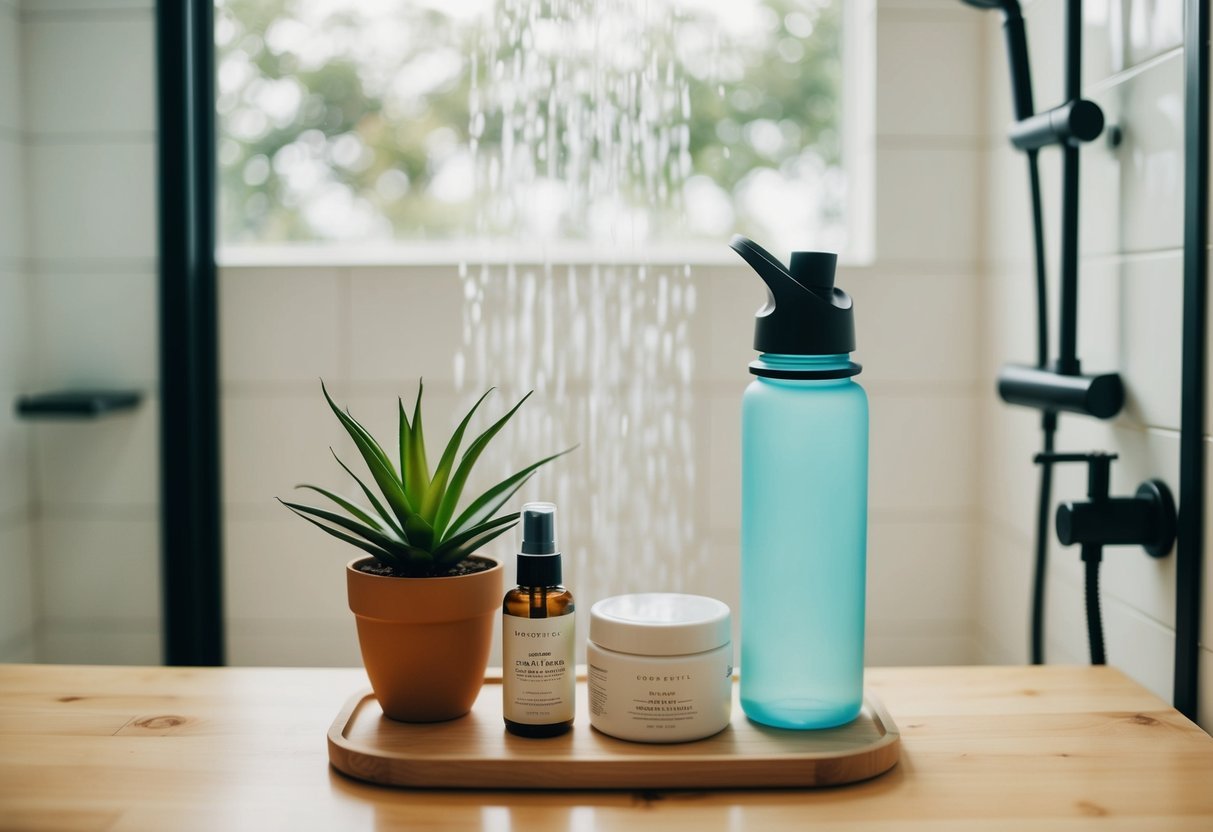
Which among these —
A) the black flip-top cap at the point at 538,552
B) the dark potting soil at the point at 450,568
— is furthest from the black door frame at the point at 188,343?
the black flip-top cap at the point at 538,552

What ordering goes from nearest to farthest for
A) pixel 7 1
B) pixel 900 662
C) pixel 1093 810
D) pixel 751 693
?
pixel 1093 810, pixel 751 693, pixel 7 1, pixel 900 662

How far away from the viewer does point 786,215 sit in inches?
68.6

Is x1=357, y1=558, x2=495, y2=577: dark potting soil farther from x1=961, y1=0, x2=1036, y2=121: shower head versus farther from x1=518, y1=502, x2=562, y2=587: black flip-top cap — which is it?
x1=961, y1=0, x2=1036, y2=121: shower head

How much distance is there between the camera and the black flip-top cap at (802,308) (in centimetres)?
→ 78

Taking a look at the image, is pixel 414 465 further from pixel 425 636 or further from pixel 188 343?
pixel 188 343

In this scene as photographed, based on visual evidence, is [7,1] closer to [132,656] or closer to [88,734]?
[132,656]

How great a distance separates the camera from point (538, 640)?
0.78 metres

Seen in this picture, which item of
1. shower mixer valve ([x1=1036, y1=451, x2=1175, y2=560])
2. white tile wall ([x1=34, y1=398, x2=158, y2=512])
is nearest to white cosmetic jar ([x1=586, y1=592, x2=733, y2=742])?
shower mixer valve ([x1=1036, y1=451, x2=1175, y2=560])

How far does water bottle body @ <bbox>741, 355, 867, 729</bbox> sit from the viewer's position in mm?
791

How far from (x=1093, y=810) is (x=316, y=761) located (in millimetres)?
528

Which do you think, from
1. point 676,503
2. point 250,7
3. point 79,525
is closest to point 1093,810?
point 676,503

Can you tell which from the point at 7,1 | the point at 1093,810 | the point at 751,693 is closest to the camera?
the point at 1093,810

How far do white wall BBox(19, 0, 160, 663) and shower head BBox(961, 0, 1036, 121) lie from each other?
45.7 inches

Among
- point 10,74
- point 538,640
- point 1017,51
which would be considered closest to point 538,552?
point 538,640
